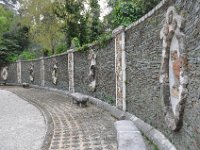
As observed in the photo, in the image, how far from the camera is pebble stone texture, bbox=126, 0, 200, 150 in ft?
15.8

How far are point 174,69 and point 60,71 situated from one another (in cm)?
1404

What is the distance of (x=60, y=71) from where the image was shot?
766 inches

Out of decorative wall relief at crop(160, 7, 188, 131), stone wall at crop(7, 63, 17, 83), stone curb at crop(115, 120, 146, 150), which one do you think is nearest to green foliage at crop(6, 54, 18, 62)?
stone wall at crop(7, 63, 17, 83)

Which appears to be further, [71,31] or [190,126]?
[71,31]

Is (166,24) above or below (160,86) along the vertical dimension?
above

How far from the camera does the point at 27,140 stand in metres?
8.34

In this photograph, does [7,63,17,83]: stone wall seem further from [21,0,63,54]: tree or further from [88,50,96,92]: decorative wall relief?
[88,50,96,92]: decorative wall relief

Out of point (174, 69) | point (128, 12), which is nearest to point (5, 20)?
point (128, 12)

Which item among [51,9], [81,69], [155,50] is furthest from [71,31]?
[155,50]

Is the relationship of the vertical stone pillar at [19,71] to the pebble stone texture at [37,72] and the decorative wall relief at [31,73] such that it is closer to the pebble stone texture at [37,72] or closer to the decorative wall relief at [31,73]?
the decorative wall relief at [31,73]

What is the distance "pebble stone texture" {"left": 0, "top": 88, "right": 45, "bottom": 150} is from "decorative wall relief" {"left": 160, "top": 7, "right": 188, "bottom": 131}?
309 centimetres

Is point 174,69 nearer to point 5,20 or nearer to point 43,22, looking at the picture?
point 43,22

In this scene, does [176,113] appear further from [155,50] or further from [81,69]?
[81,69]

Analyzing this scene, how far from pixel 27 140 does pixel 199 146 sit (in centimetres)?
479
